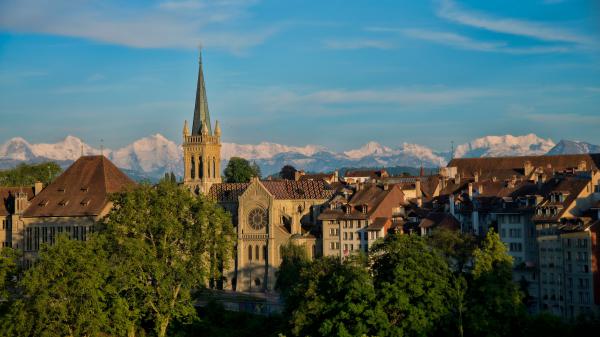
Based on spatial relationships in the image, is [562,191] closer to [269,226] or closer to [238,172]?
[269,226]

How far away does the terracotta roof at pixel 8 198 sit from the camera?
140 m

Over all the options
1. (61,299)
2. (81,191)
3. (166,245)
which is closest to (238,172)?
(81,191)

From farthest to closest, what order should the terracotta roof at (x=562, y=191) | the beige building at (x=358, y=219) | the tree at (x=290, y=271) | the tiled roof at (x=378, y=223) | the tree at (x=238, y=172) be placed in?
the tree at (x=238, y=172) < the beige building at (x=358, y=219) < the tiled roof at (x=378, y=223) < the terracotta roof at (x=562, y=191) < the tree at (x=290, y=271)

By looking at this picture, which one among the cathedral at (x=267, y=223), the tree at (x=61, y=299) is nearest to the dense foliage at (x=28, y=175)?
the cathedral at (x=267, y=223)

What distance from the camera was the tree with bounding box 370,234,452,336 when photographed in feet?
275

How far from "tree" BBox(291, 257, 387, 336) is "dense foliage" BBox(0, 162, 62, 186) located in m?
100.0

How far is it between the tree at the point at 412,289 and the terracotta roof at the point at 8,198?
64114 mm

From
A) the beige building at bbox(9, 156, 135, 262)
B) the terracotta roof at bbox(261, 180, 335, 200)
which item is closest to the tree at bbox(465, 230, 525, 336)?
the terracotta roof at bbox(261, 180, 335, 200)

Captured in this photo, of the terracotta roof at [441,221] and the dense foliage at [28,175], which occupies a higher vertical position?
the dense foliage at [28,175]

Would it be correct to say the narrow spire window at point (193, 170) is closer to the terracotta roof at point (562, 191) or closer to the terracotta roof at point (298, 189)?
the terracotta roof at point (298, 189)

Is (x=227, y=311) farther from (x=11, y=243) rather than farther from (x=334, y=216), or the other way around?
(x=11, y=243)

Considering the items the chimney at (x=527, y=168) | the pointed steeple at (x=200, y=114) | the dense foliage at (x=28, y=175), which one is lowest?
the chimney at (x=527, y=168)

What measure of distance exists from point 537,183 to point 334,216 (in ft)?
77.6

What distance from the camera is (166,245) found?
348 ft
